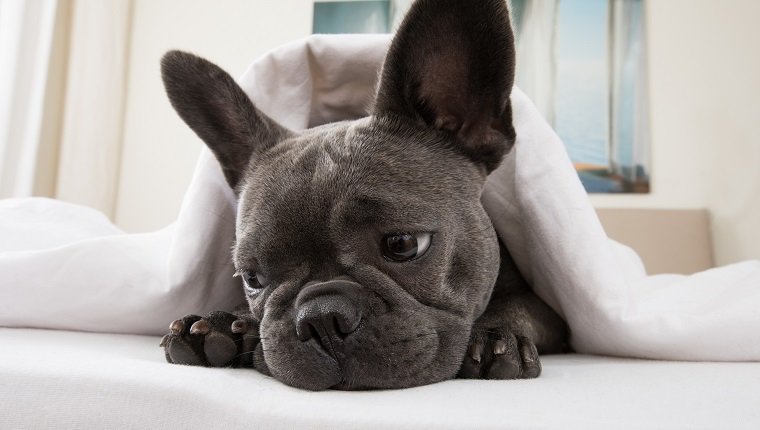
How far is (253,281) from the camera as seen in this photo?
1427 mm

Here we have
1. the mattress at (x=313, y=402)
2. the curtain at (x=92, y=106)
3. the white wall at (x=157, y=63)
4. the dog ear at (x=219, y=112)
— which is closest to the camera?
the mattress at (x=313, y=402)

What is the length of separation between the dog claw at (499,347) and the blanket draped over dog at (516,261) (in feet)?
1.04

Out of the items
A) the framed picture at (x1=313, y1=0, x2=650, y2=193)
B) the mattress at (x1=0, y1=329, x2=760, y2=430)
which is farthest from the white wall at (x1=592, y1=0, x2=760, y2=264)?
the mattress at (x1=0, y1=329, x2=760, y2=430)

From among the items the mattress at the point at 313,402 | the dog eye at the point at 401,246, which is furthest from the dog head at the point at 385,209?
the mattress at the point at 313,402

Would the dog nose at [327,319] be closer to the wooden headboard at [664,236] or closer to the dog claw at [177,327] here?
the dog claw at [177,327]

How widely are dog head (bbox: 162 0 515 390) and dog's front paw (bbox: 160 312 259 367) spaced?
0.24 feet

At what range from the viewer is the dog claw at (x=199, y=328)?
4.06 feet

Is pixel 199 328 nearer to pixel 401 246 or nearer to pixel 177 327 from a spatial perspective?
pixel 177 327

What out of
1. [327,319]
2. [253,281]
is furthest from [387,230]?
[253,281]

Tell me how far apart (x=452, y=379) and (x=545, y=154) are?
689 mm

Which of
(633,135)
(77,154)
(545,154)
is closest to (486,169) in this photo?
(545,154)

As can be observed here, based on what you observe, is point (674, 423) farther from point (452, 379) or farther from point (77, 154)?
point (77, 154)

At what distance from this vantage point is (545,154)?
1635 mm

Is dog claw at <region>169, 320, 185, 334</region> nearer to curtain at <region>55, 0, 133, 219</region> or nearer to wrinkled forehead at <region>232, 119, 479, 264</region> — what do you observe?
wrinkled forehead at <region>232, 119, 479, 264</region>
